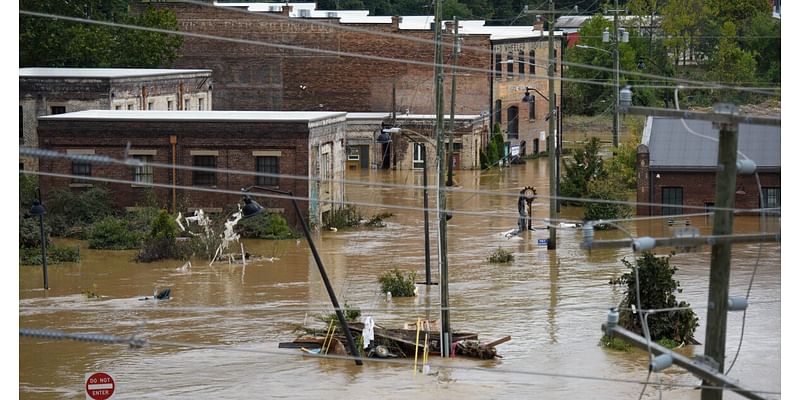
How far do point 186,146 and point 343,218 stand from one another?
569cm

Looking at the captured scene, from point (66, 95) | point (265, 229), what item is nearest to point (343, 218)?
point (265, 229)

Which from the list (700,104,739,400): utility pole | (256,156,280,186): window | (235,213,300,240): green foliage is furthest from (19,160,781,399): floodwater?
(700,104,739,400): utility pole

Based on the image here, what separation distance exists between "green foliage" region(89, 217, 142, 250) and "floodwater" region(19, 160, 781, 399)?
3.11ft

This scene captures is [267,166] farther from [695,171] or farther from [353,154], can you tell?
[353,154]

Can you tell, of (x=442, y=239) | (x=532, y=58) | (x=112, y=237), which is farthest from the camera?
(x=532, y=58)

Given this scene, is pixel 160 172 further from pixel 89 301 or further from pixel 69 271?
pixel 89 301

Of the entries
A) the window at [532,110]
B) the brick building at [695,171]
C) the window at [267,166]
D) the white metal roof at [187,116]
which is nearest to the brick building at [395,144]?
the window at [532,110]

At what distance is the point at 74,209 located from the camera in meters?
46.4

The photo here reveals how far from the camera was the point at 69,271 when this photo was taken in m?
39.0

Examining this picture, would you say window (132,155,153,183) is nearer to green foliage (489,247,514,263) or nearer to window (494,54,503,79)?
green foliage (489,247,514,263)

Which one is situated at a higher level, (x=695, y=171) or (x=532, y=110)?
(x=532, y=110)

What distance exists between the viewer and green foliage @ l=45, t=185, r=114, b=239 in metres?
45.9

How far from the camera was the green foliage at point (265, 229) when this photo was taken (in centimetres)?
4509

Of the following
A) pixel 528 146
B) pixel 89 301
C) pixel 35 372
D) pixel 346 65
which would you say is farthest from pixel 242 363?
pixel 528 146
